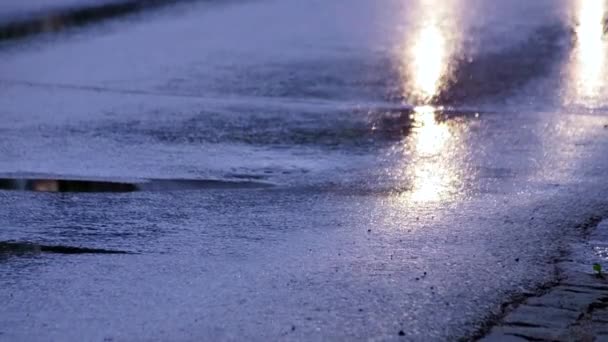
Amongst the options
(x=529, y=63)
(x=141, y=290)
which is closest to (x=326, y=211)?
(x=141, y=290)

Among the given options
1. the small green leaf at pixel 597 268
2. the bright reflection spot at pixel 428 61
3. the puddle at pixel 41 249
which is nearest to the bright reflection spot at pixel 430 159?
the bright reflection spot at pixel 428 61

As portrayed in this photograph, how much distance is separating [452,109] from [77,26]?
19.2 feet

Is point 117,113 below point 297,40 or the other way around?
below

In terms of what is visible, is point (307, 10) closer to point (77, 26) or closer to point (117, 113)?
point (77, 26)

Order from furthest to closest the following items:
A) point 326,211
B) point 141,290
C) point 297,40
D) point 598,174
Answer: point 297,40 → point 598,174 → point 326,211 → point 141,290

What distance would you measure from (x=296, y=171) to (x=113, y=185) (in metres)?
1.27

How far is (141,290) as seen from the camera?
19.6ft

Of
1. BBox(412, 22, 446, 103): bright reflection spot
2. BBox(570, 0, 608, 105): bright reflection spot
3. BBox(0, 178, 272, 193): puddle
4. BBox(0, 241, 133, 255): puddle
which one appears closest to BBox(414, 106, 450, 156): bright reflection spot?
BBox(412, 22, 446, 103): bright reflection spot

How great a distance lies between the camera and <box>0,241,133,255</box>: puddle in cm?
660

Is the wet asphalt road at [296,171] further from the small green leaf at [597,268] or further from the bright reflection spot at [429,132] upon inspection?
the small green leaf at [597,268]

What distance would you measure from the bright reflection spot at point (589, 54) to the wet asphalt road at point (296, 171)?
0.15ft

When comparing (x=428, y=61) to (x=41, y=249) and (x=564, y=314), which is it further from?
(x=564, y=314)

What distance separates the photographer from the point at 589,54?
518 inches

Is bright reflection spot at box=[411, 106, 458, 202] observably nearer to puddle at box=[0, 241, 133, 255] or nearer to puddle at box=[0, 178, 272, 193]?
puddle at box=[0, 178, 272, 193]
